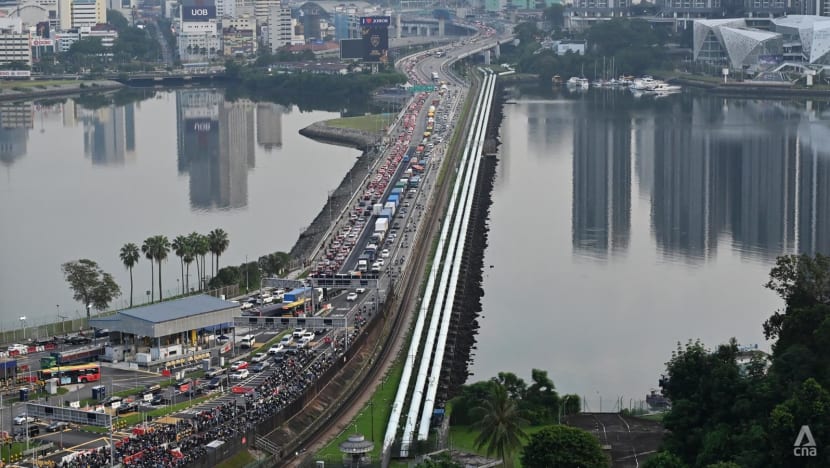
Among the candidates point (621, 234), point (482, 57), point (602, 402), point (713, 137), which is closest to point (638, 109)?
point (713, 137)

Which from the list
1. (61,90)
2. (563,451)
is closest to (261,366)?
(563,451)

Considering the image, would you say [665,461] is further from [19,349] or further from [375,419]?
[19,349]

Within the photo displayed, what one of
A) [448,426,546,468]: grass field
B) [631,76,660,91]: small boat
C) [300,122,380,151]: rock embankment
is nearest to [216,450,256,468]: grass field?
[448,426,546,468]: grass field

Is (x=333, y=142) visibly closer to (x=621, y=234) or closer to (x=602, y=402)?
(x=621, y=234)

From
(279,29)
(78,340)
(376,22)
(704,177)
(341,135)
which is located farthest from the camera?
(279,29)

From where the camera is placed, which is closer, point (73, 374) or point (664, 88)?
point (73, 374)

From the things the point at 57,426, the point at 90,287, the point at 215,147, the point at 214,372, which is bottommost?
the point at 57,426
